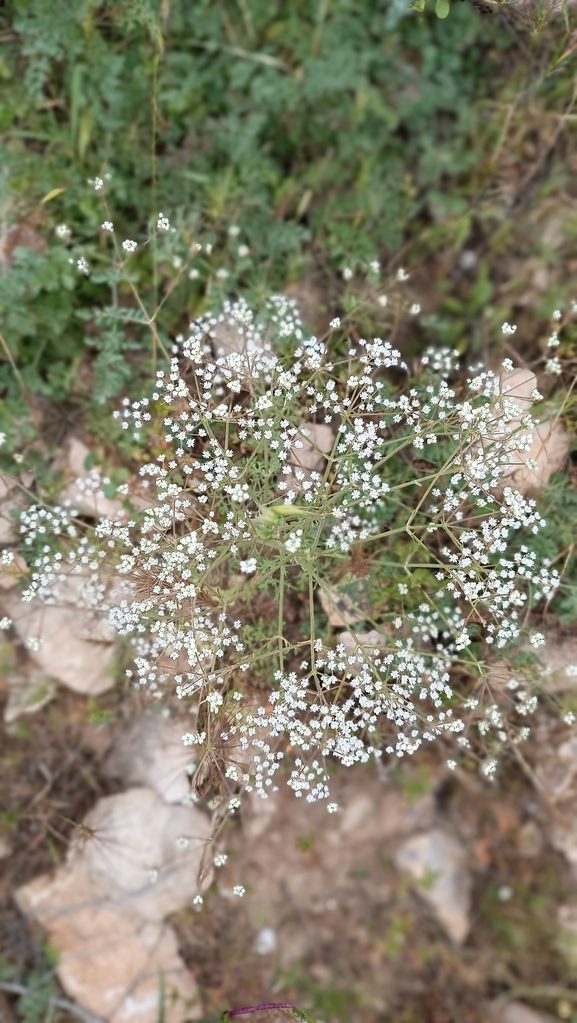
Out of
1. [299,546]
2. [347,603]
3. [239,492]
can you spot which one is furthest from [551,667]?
[239,492]

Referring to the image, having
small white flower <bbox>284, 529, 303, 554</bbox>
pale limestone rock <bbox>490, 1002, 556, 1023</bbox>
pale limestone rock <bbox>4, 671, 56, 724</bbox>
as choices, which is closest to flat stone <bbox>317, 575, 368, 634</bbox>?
small white flower <bbox>284, 529, 303, 554</bbox>

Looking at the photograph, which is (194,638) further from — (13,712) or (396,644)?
(13,712)

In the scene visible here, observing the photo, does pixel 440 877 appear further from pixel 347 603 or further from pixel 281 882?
pixel 347 603

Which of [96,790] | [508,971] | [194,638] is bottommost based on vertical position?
[508,971]

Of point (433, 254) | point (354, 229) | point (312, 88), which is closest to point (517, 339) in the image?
point (433, 254)

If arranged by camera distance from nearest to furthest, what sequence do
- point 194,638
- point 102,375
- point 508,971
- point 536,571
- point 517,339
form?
point 194,638
point 536,571
point 102,375
point 517,339
point 508,971

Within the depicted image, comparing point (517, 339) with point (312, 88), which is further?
point (517, 339)

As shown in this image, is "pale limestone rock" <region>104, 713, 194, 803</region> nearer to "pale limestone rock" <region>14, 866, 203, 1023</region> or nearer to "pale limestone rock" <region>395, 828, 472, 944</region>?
"pale limestone rock" <region>14, 866, 203, 1023</region>
